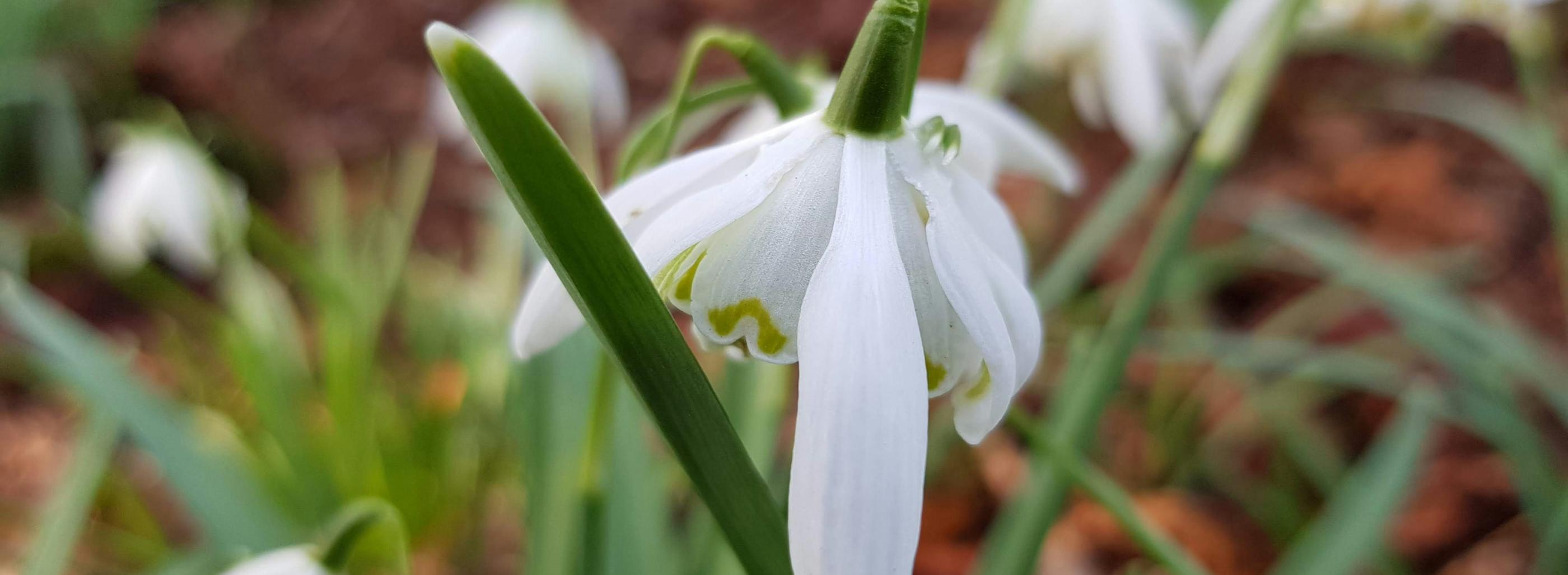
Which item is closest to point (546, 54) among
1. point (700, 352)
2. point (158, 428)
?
point (700, 352)

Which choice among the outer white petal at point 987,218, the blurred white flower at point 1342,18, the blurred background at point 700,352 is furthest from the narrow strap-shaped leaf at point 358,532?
the blurred white flower at point 1342,18

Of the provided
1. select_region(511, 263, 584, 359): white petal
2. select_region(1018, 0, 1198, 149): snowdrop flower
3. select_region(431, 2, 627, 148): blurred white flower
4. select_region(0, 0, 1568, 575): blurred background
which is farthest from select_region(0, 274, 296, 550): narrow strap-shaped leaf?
select_region(1018, 0, 1198, 149): snowdrop flower

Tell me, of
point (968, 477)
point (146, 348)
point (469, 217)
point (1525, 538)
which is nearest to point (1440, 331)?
point (1525, 538)

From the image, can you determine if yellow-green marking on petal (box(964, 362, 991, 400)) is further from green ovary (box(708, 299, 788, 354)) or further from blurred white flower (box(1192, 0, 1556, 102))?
blurred white flower (box(1192, 0, 1556, 102))

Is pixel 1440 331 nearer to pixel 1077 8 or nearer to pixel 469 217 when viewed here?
pixel 1077 8

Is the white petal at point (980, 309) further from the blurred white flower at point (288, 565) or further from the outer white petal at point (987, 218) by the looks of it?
the blurred white flower at point (288, 565)

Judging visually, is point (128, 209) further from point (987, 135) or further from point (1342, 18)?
point (1342, 18)
